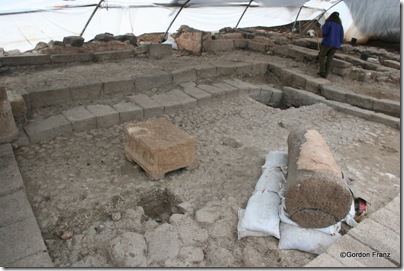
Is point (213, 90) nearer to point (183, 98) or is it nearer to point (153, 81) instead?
point (183, 98)

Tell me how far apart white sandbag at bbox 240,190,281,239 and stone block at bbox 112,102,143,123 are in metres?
2.91

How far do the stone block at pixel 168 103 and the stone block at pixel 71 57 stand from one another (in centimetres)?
242

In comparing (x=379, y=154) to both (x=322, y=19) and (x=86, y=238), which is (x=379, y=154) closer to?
(x=86, y=238)

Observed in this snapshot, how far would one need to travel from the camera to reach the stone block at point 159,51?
335 inches

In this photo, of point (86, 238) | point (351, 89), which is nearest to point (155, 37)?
point (351, 89)

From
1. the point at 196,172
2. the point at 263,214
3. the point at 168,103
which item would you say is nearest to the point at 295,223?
the point at 263,214

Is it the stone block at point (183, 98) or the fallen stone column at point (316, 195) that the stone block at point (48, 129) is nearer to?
the stone block at point (183, 98)

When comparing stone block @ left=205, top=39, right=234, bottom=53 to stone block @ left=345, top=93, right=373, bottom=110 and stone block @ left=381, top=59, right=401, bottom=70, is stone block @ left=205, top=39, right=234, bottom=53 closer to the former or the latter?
stone block @ left=345, top=93, right=373, bottom=110

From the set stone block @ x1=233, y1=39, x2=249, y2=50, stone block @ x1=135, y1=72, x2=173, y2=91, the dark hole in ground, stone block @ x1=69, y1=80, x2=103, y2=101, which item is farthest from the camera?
stone block @ x1=233, y1=39, x2=249, y2=50

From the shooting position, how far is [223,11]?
1102 cm

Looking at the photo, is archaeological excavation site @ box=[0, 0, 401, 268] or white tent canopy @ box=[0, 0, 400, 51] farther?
white tent canopy @ box=[0, 0, 400, 51]

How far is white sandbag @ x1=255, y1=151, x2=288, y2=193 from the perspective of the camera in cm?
373

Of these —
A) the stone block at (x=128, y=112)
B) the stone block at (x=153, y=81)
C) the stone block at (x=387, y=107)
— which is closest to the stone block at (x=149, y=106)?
the stone block at (x=128, y=112)

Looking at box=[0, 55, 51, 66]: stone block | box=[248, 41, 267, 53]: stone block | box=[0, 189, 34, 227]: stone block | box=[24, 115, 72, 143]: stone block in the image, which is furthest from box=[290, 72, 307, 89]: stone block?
box=[0, 189, 34, 227]: stone block
